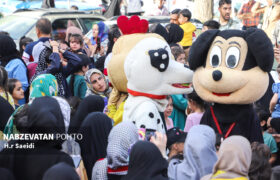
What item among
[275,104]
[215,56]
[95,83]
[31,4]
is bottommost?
[31,4]

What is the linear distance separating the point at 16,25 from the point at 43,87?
16.8 ft

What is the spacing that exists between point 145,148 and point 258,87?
182 cm

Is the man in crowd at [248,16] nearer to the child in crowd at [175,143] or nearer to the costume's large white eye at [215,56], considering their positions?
the costume's large white eye at [215,56]

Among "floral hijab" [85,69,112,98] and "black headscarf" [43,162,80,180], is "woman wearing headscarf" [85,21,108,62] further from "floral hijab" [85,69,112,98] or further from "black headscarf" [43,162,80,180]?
"black headscarf" [43,162,80,180]

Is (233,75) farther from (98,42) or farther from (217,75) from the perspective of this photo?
(98,42)

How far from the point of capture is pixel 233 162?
3.63 metres

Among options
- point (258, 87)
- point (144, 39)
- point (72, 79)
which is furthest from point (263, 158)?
point (72, 79)

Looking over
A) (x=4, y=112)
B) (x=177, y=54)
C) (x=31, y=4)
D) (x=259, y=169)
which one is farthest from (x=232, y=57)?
(x=31, y=4)

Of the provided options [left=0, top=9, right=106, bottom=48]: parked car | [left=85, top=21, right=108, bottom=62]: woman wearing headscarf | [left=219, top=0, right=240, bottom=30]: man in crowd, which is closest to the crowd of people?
[left=85, top=21, right=108, bottom=62]: woman wearing headscarf

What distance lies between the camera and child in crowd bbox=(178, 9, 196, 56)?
354 inches

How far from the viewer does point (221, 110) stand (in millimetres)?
5355

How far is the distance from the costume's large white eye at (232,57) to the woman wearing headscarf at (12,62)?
333 centimetres

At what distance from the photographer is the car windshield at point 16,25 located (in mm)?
10514

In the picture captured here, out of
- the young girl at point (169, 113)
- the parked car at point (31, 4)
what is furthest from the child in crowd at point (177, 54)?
the parked car at point (31, 4)
